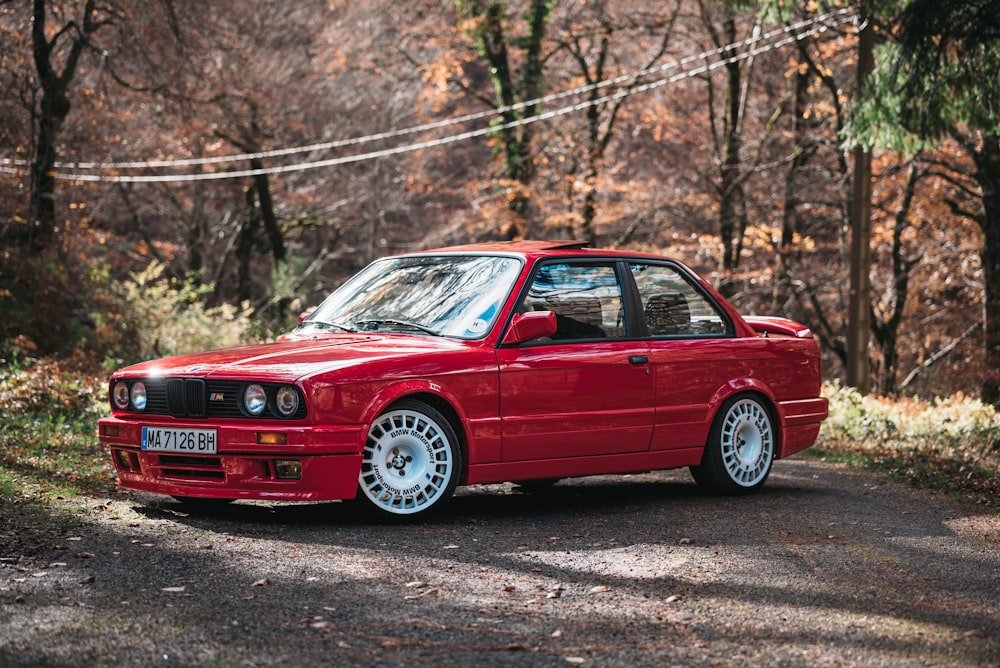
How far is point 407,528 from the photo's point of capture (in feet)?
23.9

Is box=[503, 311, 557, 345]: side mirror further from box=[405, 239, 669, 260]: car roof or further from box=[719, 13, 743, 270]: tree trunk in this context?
box=[719, 13, 743, 270]: tree trunk

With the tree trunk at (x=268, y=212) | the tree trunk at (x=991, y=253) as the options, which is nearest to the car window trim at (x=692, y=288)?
the tree trunk at (x=991, y=253)

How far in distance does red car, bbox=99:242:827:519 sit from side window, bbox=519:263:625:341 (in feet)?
0.04

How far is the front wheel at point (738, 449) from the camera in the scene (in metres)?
9.17

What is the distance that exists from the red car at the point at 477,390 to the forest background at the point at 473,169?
1052 cm

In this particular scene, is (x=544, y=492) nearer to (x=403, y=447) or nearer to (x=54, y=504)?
(x=403, y=447)

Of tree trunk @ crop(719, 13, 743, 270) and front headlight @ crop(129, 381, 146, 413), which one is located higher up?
tree trunk @ crop(719, 13, 743, 270)

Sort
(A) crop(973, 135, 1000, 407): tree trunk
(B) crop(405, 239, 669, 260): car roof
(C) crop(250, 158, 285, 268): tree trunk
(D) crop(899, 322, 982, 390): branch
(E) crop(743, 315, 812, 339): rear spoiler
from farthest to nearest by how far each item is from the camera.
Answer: (C) crop(250, 158, 285, 268): tree trunk, (D) crop(899, 322, 982, 390): branch, (A) crop(973, 135, 1000, 407): tree trunk, (E) crop(743, 315, 812, 339): rear spoiler, (B) crop(405, 239, 669, 260): car roof

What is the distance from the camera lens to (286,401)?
281 inches

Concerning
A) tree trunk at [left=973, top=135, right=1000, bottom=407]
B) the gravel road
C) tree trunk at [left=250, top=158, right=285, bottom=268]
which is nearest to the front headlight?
the gravel road

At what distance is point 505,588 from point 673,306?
3825mm

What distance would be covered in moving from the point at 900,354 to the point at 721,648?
28.7 meters

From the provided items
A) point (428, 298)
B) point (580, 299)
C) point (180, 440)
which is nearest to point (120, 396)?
point (180, 440)

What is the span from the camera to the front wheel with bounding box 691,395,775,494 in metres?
9.17
